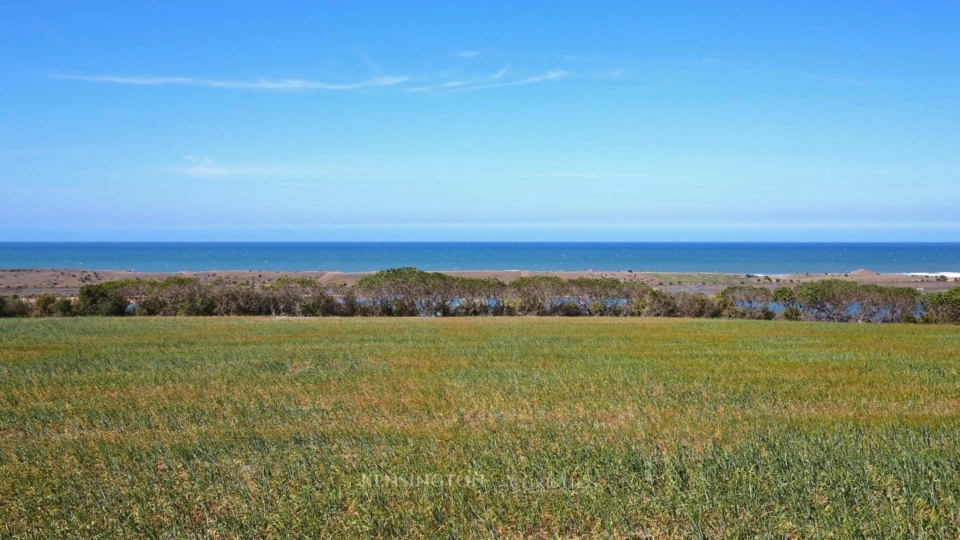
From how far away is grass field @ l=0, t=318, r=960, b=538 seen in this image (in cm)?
652

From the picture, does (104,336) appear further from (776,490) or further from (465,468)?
(776,490)

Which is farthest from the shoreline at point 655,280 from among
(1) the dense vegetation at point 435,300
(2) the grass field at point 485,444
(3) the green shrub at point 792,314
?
(2) the grass field at point 485,444

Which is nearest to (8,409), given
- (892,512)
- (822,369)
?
(892,512)

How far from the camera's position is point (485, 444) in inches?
354

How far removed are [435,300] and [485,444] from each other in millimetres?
35062

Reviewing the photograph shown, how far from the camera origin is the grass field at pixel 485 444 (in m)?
6.52

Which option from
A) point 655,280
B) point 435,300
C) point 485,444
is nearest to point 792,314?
point 435,300

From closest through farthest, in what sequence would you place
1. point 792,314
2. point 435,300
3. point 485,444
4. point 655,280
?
1. point 485,444
2. point 792,314
3. point 435,300
4. point 655,280

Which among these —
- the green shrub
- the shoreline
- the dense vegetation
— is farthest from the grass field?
the shoreline

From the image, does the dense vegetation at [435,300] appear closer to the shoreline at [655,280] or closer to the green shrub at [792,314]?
the green shrub at [792,314]

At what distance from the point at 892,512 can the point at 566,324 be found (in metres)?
25.4

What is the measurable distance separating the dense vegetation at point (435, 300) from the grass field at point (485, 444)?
72.3 ft

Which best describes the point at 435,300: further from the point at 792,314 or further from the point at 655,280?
the point at 655,280

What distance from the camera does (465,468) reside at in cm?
803
